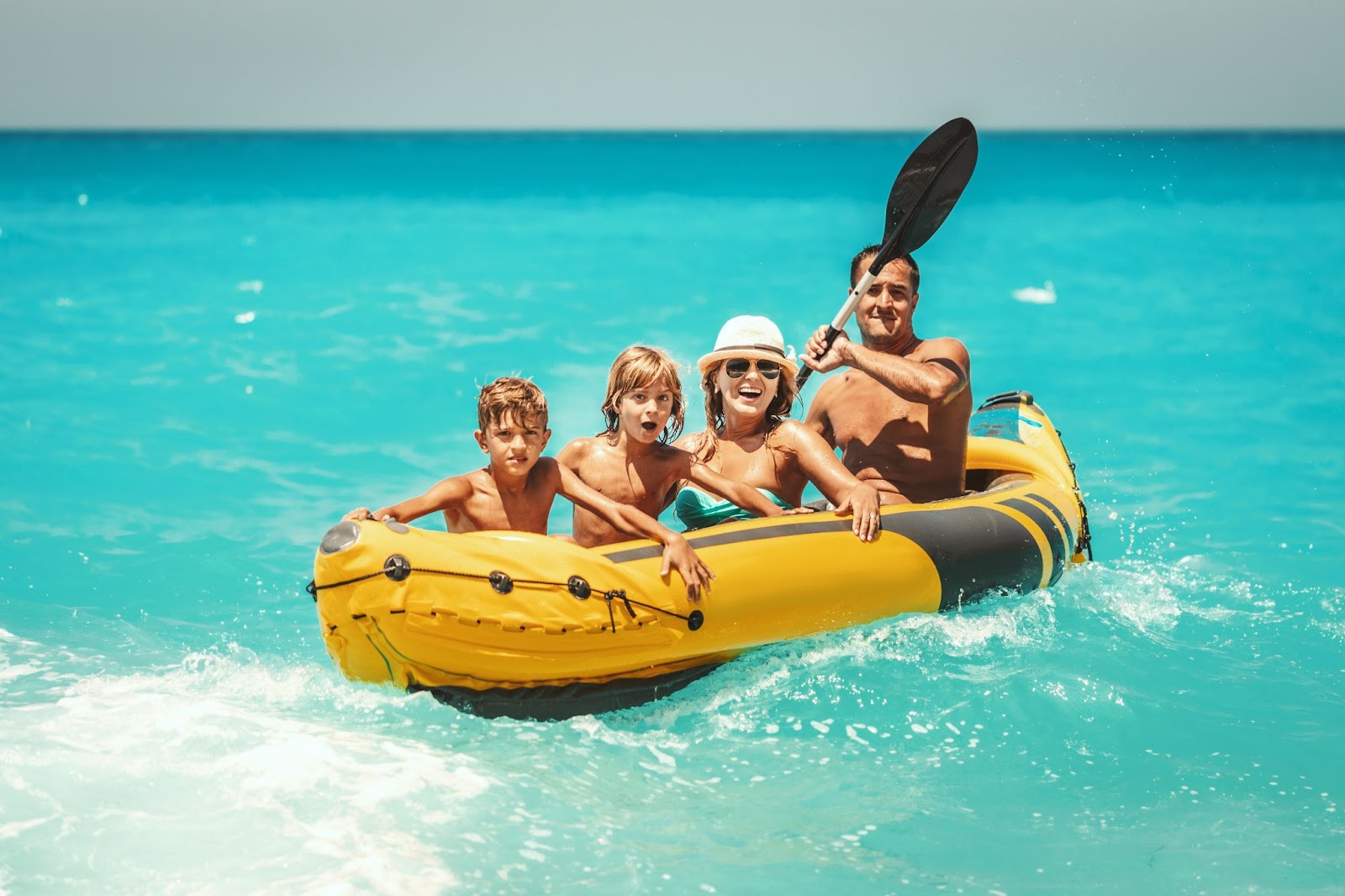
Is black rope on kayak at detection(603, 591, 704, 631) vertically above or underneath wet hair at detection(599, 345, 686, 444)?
underneath

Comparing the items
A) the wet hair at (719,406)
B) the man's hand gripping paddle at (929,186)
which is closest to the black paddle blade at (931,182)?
the man's hand gripping paddle at (929,186)

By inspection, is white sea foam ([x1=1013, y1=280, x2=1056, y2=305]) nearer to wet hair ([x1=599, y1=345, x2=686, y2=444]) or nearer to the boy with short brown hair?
wet hair ([x1=599, y1=345, x2=686, y2=444])

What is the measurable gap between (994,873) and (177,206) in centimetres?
1095

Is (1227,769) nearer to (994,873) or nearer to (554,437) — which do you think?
(994,873)

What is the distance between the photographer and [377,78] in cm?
1484

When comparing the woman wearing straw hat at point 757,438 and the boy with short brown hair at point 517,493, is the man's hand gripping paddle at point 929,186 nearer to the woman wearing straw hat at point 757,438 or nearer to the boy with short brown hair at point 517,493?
the woman wearing straw hat at point 757,438

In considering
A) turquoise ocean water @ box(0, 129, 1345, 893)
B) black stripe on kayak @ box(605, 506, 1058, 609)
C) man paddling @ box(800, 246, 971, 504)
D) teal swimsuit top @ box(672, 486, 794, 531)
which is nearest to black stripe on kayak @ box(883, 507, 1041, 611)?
black stripe on kayak @ box(605, 506, 1058, 609)

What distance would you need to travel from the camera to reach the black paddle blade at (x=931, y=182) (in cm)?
441

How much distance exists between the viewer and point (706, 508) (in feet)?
13.1

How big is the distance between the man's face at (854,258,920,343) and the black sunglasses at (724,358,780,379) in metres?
0.51

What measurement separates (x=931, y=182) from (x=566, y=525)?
207 cm

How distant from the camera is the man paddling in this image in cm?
425

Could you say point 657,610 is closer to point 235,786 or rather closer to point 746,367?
point 746,367

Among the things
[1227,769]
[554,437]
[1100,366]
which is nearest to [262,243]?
[554,437]
